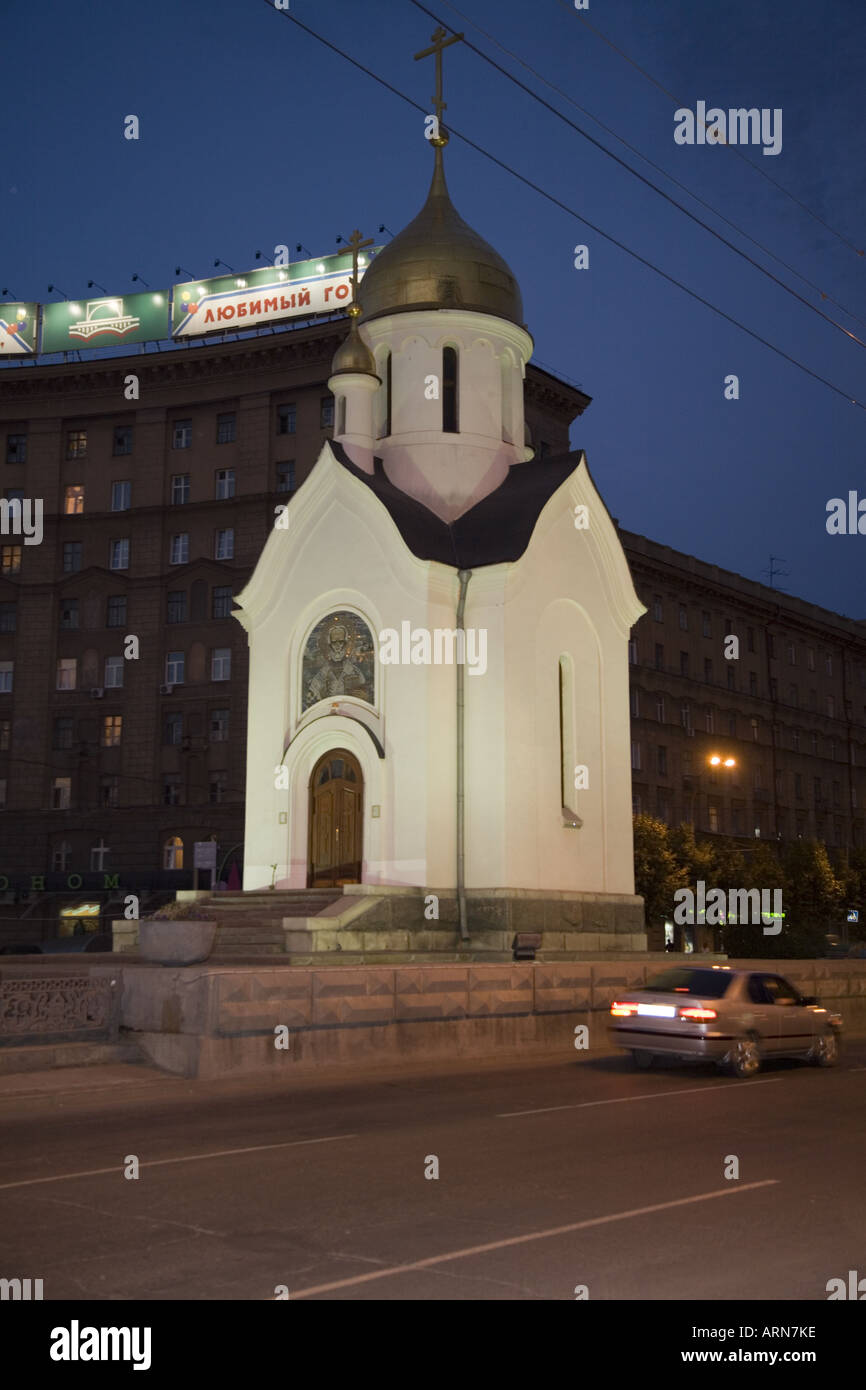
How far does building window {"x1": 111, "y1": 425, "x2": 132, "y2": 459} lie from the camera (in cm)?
6241

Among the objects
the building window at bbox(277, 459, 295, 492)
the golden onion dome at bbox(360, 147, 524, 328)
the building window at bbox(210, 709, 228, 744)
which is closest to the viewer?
the golden onion dome at bbox(360, 147, 524, 328)

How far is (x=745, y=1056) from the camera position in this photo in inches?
650

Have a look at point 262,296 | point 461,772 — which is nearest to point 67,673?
point 262,296

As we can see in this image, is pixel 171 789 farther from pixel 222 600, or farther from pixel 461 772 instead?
pixel 461 772

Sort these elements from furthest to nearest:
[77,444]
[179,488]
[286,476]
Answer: [77,444] < [179,488] < [286,476]

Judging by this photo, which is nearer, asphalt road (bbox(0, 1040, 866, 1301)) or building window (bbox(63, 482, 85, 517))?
asphalt road (bbox(0, 1040, 866, 1301))

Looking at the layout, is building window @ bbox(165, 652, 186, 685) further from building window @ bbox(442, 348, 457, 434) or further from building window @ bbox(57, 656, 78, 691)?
building window @ bbox(442, 348, 457, 434)

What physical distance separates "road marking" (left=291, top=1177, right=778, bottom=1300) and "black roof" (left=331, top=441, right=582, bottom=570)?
17970mm

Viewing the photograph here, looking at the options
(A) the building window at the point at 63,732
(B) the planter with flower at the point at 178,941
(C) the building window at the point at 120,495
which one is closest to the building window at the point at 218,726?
(A) the building window at the point at 63,732

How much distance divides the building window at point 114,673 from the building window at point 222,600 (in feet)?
16.5

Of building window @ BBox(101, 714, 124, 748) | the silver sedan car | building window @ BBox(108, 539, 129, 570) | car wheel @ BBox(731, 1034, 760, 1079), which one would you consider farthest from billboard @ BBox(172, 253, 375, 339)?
car wheel @ BBox(731, 1034, 760, 1079)

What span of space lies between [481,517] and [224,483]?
35.1 m
